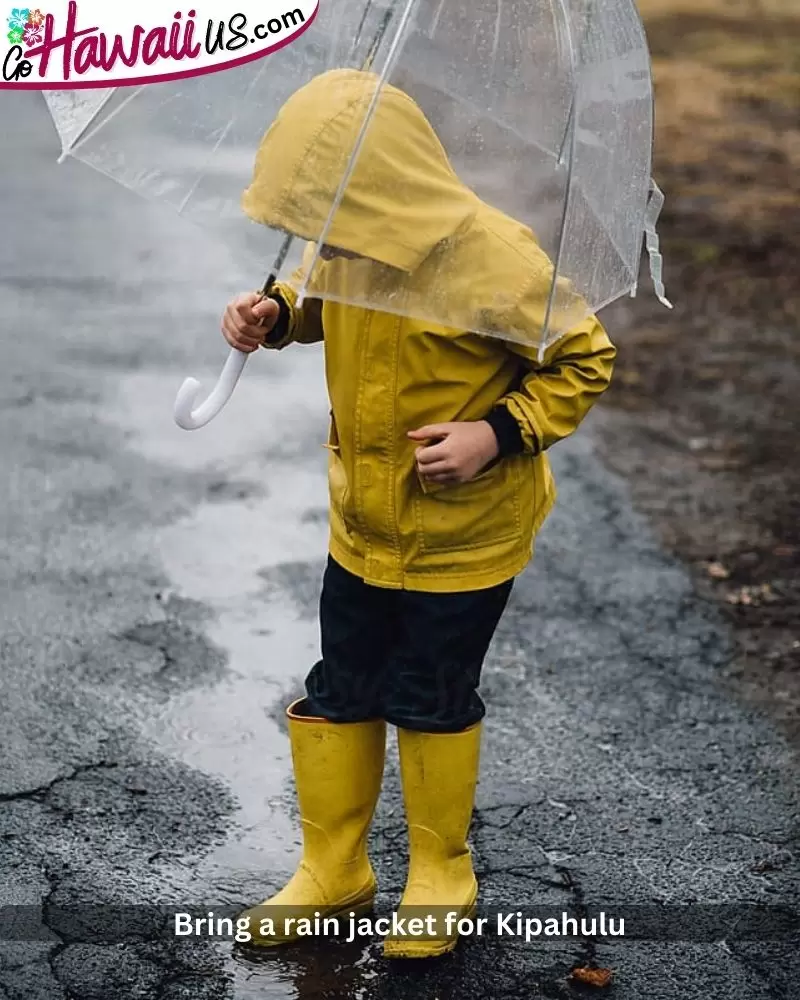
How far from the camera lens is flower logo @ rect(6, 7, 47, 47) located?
5.81 meters

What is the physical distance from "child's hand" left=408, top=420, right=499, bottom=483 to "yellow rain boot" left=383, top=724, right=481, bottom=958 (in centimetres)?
56

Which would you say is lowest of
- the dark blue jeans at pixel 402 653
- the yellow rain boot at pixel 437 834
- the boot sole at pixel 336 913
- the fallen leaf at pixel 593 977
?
the boot sole at pixel 336 913

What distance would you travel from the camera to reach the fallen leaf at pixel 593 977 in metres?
3.41

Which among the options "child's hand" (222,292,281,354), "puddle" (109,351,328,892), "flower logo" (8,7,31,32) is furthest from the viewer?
"flower logo" (8,7,31,32)

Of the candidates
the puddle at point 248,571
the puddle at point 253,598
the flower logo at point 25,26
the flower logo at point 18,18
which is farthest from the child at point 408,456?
the flower logo at point 18,18

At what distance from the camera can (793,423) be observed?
7043mm

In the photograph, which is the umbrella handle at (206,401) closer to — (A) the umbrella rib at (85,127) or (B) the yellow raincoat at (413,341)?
(B) the yellow raincoat at (413,341)

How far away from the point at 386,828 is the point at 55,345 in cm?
399

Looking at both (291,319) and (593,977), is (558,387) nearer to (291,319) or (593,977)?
(291,319)

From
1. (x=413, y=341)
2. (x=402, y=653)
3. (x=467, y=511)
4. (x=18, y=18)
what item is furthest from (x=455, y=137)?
(x=18, y=18)

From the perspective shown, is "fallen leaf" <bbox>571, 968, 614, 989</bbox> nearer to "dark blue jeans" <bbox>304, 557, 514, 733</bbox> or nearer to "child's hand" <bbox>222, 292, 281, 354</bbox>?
"dark blue jeans" <bbox>304, 557, 514, 733</bbox>


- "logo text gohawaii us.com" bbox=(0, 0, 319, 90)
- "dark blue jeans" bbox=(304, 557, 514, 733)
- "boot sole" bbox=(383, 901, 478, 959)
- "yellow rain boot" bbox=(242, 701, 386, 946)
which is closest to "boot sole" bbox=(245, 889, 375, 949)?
"yellow rain boot" bbox=(242, 701, 386, 946)

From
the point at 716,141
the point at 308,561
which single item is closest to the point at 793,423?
the point at 308,561

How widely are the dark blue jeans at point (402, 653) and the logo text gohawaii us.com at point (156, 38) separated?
104 centimetres
